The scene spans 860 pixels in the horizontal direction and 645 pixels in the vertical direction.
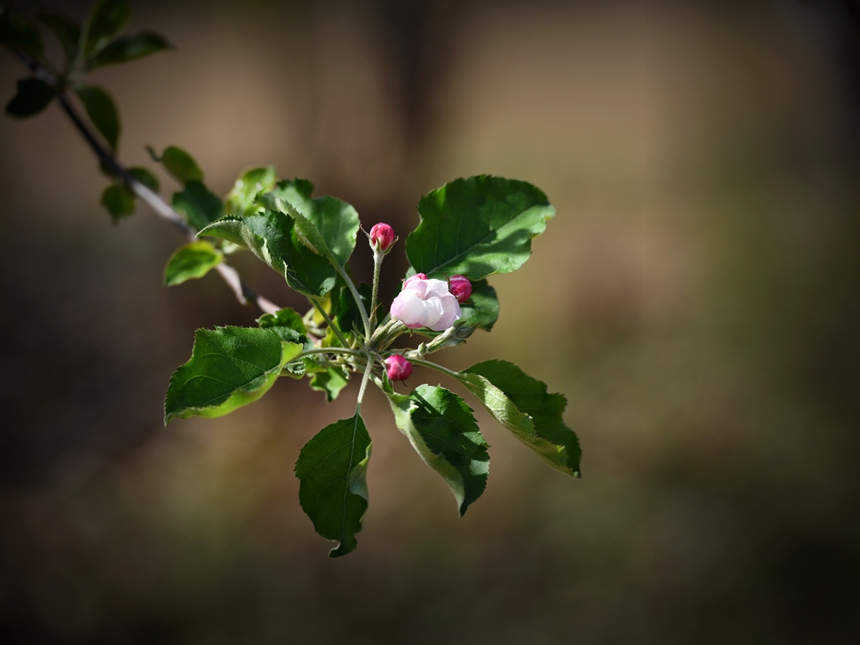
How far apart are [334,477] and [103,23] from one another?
2.95 ft

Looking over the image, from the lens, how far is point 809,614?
7.93 ft

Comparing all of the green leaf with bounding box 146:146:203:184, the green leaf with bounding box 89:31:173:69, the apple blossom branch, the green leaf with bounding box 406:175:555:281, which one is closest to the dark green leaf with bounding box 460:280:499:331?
the green leaf with bounding box 406:175:555:281

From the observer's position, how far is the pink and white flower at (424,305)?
47 cm

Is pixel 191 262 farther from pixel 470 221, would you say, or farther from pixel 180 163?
pixel 470 221

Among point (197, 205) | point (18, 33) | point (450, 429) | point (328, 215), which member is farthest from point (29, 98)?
point (450, 429)

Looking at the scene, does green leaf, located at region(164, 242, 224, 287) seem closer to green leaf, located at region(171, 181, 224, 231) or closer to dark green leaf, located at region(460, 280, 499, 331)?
green leaf, located at region(171, 181, 224, 231)

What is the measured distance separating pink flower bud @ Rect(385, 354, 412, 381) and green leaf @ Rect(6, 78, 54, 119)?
0.76 m

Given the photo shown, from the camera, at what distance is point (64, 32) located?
1.03 m

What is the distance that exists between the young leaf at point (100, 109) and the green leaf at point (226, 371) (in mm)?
681

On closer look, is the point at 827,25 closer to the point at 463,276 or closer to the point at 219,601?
the point at 463,276

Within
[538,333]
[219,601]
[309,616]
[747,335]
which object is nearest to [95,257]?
[219,601]

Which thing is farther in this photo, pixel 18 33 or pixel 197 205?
pixel 18 33

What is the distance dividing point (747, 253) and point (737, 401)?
0.91 meters

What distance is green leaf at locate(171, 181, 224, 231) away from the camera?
782mm
